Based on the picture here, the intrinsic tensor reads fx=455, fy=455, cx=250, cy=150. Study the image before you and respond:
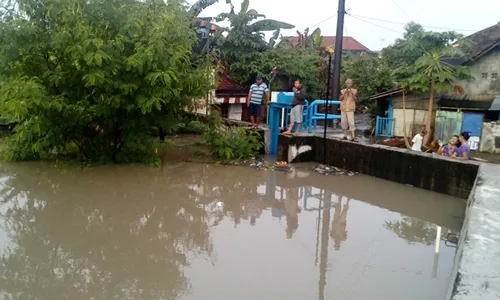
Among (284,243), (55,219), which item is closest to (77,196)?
(55,219)

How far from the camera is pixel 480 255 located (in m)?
4.37

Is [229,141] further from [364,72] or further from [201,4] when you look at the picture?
[364,72]

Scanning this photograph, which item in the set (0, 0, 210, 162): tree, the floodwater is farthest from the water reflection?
(0, 0, 210, 162): tree

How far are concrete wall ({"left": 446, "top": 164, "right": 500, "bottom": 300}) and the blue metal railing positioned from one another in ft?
29.6

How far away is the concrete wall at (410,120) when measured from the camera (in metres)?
15.3

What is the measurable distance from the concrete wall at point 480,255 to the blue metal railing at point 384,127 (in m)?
9.03

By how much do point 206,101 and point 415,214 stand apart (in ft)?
20.3

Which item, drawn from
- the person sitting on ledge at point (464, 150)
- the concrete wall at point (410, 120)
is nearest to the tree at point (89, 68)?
the person sitting on ledge at point (464, 150)

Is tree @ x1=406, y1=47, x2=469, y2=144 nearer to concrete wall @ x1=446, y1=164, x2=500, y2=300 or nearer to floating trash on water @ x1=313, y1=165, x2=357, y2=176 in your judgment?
floating trash on water @ x1=313, y1=165, x2=357, y2=176

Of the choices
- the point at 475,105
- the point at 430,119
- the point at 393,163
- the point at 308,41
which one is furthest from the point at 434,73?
the point at 308,41

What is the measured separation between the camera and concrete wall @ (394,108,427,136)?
601 inches

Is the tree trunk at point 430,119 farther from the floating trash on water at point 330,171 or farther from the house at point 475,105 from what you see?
the floating trash on water at point 330,171

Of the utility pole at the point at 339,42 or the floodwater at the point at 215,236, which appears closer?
the floodwater at the point at 215,236

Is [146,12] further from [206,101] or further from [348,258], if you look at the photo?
[348,258]
